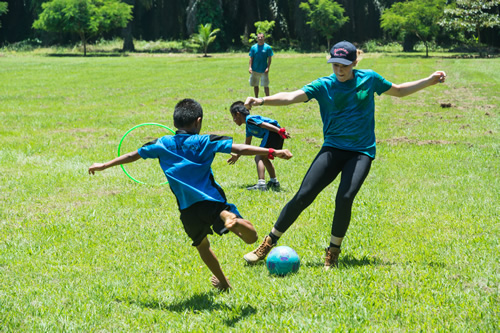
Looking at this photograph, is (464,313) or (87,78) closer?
(464,313)

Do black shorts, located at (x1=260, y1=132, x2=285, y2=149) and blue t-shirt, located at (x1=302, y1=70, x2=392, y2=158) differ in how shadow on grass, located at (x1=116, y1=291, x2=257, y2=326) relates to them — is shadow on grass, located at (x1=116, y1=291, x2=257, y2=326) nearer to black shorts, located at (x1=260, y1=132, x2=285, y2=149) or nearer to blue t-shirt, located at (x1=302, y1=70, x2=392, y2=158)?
blue t-shirt, located at (x1=302, y1=70, x2=392, y2=158)

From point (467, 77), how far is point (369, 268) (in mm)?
24667

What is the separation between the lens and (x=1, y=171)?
10.2m

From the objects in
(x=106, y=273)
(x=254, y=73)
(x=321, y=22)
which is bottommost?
(x=106, y=273)

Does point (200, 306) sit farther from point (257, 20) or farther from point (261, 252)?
point (257, 20)

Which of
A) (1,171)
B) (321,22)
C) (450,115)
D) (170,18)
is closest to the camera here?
(1,171)

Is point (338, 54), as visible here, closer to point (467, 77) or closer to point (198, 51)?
point (467, 77)

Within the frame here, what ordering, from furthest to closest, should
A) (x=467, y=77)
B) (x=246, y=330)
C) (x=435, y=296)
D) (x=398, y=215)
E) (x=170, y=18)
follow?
(x=170, y=18) → (x=467, y=77) → (x=398, y=215) → (x=435, y=296) → (x=246, y=330)

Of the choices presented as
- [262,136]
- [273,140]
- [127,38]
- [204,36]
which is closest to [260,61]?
[262,136]

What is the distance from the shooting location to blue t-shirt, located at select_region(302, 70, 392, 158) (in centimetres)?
548

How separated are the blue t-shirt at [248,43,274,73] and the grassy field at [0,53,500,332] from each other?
212 inches

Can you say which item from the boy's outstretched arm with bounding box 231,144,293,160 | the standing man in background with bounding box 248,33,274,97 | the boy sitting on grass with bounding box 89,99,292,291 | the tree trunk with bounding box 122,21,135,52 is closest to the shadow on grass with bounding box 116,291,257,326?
the boy sitting on grass with bounding box 89,99,292,291

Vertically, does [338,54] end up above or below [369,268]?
above

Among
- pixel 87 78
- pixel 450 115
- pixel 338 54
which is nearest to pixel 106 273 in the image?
pixel 338 54
